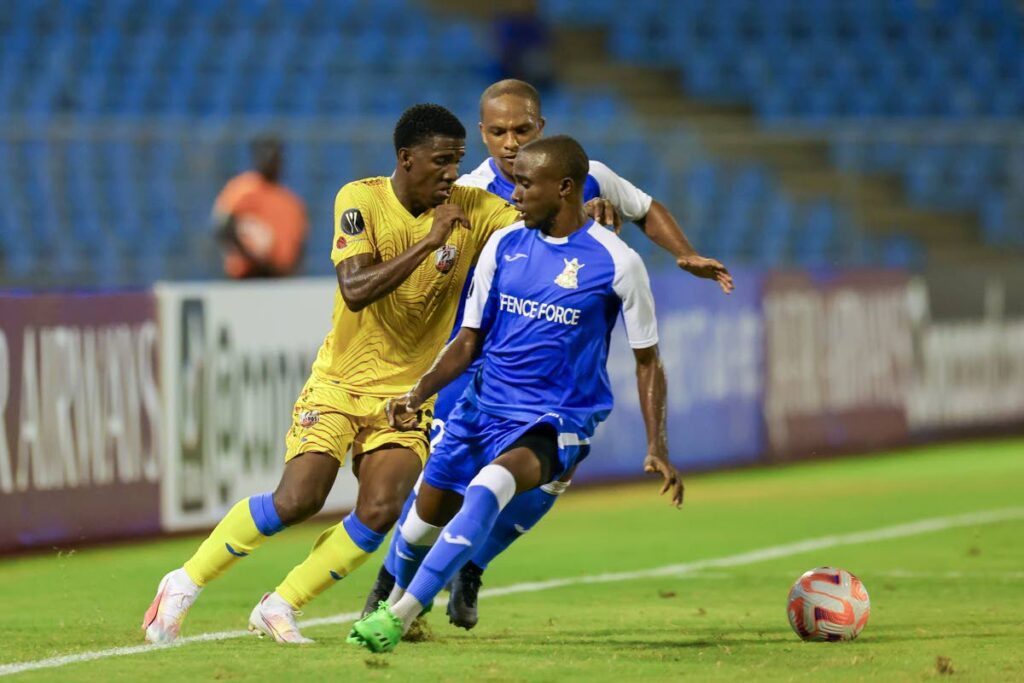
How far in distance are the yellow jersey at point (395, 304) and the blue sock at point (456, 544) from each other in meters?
0.85

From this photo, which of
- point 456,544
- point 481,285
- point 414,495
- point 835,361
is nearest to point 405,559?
point 414,495

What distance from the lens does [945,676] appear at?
271 inches

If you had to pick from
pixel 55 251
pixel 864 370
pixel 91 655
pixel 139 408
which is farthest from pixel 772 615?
pixel 864 370

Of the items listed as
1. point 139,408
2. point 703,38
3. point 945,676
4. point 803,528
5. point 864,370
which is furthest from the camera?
point 703,38

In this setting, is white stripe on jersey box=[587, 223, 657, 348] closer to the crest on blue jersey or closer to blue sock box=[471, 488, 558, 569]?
the crest on blue jersey

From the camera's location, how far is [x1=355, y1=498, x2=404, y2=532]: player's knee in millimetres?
7445

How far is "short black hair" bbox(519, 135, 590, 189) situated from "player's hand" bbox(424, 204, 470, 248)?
0.33 meters

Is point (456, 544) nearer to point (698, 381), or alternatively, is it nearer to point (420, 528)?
point (420, 528)

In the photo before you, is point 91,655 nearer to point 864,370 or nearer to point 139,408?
point 139,408

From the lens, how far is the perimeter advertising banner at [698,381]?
15.1 m

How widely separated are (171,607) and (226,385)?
446 cm

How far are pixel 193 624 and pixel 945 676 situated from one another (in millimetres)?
3194

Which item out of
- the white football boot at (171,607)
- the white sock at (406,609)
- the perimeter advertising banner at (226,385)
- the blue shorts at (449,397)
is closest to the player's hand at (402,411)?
the white sock at (406,609)

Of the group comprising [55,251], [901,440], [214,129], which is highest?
[214,129]
